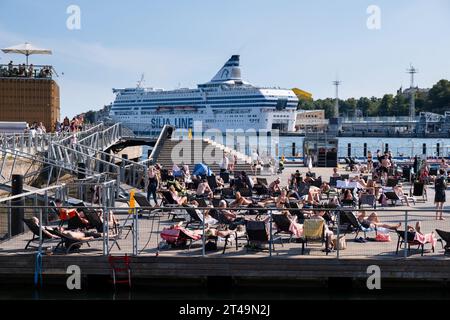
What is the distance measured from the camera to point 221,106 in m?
119

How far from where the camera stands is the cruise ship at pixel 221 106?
11581 centimetres

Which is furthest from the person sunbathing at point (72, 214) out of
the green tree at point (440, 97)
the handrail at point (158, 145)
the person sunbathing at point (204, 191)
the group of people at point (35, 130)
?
the green tree at point (440, 97)

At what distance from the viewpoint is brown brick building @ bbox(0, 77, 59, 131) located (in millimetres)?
34969

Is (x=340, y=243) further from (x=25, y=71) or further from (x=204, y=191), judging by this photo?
(x=25, y=71)

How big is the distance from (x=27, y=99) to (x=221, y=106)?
3317 inches

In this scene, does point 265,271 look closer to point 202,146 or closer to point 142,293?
point 142,293

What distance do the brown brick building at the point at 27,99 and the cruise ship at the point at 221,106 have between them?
7152cm

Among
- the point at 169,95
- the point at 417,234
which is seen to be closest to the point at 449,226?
the point at 417,234

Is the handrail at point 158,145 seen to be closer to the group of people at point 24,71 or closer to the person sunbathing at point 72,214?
the group of people at point 24,71

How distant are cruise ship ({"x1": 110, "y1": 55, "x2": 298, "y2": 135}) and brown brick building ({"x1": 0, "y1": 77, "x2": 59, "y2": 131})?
71519 mm

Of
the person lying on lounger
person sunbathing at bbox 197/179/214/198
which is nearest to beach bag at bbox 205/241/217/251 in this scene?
the person lying on lounger

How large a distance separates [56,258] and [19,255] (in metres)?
0.72
